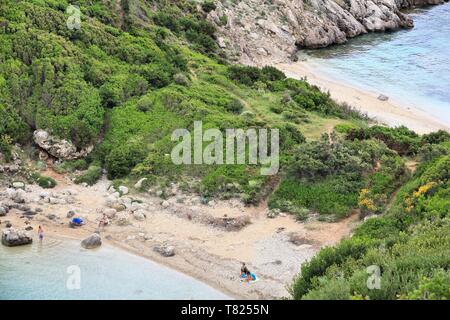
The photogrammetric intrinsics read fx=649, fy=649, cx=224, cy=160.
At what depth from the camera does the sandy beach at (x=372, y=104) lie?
54469 millimetres

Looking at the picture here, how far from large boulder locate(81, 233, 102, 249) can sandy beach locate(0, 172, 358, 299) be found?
660 mm

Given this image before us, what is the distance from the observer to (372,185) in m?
38.4

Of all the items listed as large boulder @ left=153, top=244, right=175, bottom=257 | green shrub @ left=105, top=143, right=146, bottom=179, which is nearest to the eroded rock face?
green shrub @ left=105, top=143, right=146, bottom=179

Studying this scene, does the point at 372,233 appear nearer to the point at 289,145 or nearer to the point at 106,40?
the point at 289,145

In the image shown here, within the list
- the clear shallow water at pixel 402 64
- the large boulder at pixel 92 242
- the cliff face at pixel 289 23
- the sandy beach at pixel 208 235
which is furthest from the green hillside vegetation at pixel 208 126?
the clear shallow water at pixel 402 64

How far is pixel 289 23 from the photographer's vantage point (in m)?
78.4

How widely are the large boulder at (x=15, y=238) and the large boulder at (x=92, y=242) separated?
2914mm

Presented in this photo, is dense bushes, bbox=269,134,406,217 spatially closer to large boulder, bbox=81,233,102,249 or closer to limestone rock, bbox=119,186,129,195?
limestone rock, bbox=119,186,129,195

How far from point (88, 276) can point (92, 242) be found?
3.11 meters

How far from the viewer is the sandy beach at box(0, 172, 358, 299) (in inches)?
1243

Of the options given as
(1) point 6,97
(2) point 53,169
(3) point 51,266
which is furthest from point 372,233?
(1) point 6,97

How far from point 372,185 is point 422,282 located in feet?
58.3

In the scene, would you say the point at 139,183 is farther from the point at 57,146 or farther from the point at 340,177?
the point at 340,177

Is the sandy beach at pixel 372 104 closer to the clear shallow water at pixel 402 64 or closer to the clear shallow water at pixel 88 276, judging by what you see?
the clear shallow water at pixel 402 64
